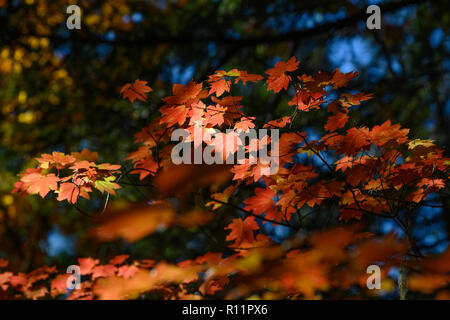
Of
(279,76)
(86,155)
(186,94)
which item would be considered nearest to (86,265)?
(86,155)

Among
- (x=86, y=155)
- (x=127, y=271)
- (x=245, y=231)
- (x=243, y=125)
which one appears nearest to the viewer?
(x=243, y=125)

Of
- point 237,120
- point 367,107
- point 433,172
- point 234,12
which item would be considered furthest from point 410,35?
point 237,120

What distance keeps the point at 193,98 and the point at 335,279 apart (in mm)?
1827

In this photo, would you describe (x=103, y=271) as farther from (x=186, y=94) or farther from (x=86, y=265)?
(x=186, y=94)

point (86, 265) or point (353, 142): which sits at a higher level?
point (353, 142)

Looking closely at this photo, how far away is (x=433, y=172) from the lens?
6.86ft

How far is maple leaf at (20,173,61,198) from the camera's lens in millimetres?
2104

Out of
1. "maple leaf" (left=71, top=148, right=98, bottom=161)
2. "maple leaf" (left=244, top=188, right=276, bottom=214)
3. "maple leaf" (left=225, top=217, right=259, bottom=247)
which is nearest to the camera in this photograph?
"maple leaf" (left=71, top=148, right=98, bottom=161)

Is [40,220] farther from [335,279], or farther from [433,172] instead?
[433,172]

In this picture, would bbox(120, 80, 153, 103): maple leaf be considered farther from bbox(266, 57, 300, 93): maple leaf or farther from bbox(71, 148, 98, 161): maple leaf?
bbox(266, 57, 300, 93): maple leaf

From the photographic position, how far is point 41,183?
212cm

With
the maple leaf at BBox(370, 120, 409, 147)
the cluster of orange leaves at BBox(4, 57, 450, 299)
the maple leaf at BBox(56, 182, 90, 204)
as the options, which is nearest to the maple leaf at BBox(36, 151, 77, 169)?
the cluster of orange leaves at BBox(4, 57, 450, 299)
